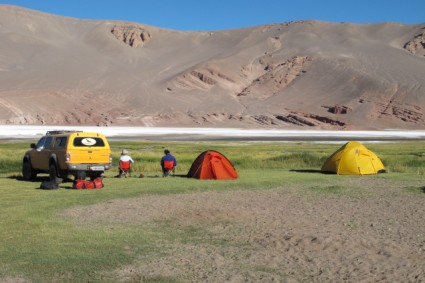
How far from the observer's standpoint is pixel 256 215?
13.8 m

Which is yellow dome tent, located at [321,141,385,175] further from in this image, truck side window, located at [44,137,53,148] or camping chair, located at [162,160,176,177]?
truck side window, located at [44,137,53,148]

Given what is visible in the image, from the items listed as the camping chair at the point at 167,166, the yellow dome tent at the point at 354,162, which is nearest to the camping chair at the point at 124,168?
the camping chair at the point at 167,166

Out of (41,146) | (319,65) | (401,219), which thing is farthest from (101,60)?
(401,219)

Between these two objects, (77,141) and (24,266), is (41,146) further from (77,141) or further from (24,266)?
(24,266)

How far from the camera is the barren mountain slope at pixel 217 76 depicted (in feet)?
407

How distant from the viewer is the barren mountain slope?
12406cm

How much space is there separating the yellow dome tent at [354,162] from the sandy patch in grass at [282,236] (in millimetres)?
7487

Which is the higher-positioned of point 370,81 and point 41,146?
point 370,81

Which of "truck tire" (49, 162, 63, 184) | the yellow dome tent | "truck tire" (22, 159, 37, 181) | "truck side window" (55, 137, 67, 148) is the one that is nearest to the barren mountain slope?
"truck tire" (22, 159, 37, 181)

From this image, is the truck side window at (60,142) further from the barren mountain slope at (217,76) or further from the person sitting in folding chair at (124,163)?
the barren mountain slope at (217,76)

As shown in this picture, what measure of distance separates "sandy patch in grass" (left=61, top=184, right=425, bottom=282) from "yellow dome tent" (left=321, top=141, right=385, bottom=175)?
749 centimetres

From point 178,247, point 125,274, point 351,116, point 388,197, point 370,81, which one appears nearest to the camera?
point 125,274

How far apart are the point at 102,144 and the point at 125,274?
12.7m

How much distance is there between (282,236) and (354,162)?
14.5 m
